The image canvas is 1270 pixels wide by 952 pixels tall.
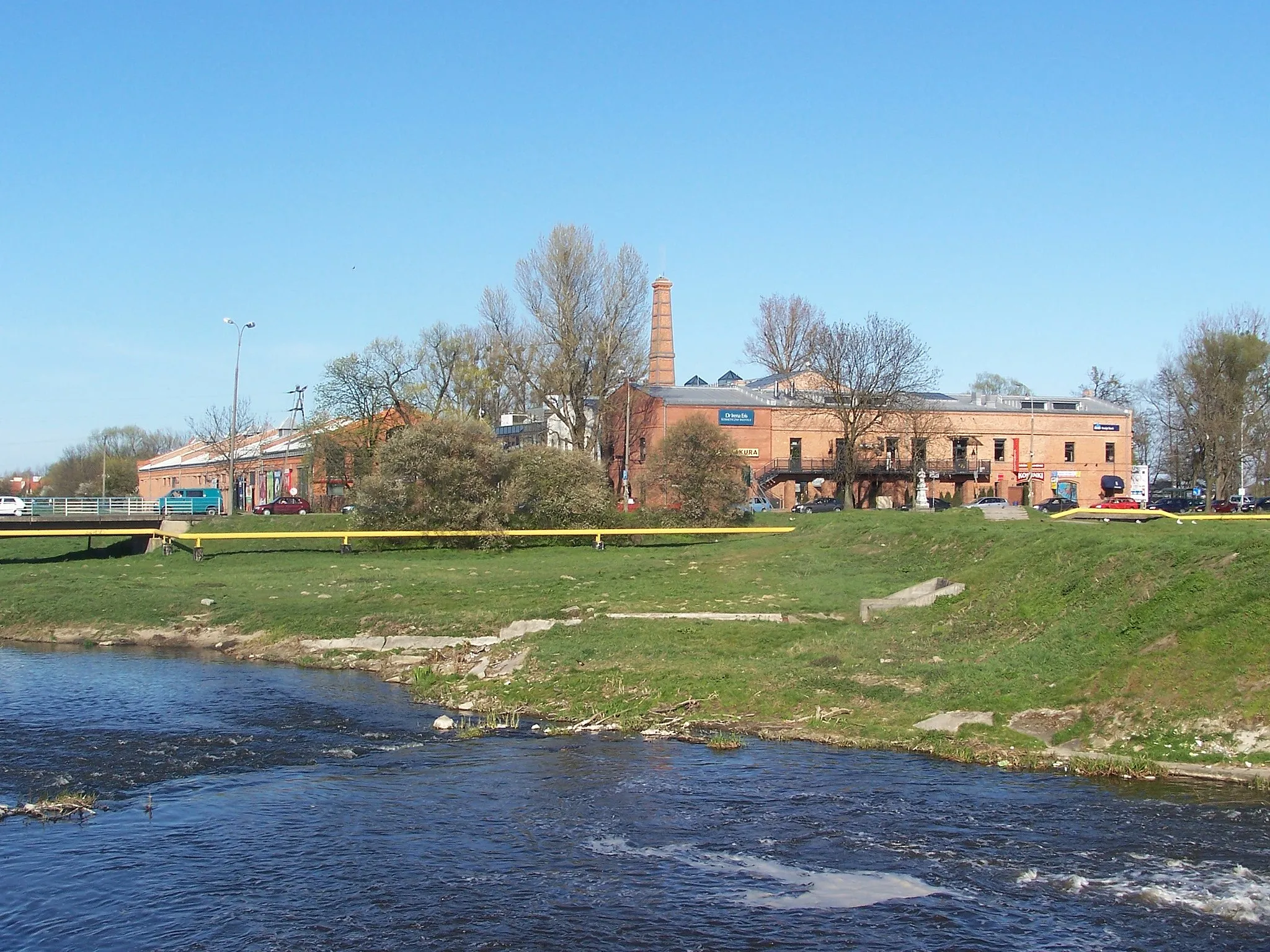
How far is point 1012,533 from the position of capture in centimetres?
2989

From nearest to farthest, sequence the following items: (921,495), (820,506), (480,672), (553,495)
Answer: (480,672) < (553,495) < (921,495) < (820,506)

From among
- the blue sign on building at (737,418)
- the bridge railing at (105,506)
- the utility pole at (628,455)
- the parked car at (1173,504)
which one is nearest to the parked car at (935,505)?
the blue sign on building at (737,418)

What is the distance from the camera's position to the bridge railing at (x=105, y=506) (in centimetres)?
7075

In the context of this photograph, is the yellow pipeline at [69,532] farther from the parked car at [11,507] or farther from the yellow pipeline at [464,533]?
the parked car at [11,507]

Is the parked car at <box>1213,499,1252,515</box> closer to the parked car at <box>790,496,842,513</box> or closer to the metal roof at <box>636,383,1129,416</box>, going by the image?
the metal roof at <box>636,383,1129,416</box>

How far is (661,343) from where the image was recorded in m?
85.2

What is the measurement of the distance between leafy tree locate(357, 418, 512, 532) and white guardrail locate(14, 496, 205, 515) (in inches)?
958

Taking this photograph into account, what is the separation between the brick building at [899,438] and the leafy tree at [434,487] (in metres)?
23.4

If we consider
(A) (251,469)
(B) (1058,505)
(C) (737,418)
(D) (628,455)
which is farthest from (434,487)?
(A) (251,469)

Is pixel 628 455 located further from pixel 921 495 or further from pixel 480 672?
pixel 480 672

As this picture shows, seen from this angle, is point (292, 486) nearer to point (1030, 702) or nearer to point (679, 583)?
point (679, 583)

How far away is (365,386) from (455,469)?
27.5 m

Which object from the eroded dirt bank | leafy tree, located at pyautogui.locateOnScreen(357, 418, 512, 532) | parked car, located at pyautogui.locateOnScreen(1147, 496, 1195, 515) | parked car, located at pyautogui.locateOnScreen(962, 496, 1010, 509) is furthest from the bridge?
parked car, located at pyautogui.locateOnScreen(1147, 496, 1195, 515)

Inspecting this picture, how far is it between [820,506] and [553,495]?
26.3 metres
